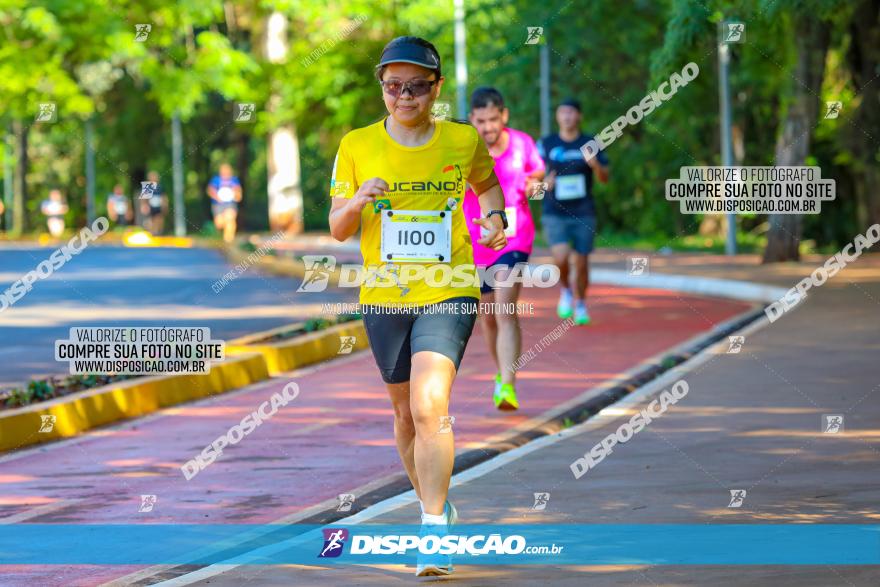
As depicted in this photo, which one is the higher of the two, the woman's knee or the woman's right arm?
the woman's right arm

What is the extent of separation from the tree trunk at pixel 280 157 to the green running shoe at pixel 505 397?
41792 millimetres

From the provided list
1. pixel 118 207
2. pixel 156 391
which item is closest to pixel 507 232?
pixel 156 391

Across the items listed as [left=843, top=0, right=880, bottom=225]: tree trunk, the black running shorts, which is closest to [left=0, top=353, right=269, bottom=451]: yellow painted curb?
the black running shorts

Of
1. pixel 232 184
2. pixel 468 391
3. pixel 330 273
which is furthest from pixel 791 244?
pixel 232 184

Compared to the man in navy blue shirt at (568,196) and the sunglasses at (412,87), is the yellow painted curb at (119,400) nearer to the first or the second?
the man in navy blue shirt at (568,196)

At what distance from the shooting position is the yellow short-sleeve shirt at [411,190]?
7.50 metres

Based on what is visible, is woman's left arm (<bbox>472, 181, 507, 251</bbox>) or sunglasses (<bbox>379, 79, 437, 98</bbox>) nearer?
sunglasses (<bbox>379, 79, 437, 98</bbox>)

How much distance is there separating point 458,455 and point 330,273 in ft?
63.6

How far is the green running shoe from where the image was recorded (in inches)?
493

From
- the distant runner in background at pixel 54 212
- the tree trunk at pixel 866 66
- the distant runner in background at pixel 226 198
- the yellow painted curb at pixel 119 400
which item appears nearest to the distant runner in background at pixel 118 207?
the distant runner in background at pixel 54 212

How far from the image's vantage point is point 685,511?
8.54 m

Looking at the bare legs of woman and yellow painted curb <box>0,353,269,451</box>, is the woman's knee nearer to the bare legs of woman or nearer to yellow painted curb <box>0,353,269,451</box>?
the bare legs of woman

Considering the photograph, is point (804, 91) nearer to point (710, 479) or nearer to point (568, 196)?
point (568, 196)

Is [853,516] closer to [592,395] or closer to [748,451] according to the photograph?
[748,451]
